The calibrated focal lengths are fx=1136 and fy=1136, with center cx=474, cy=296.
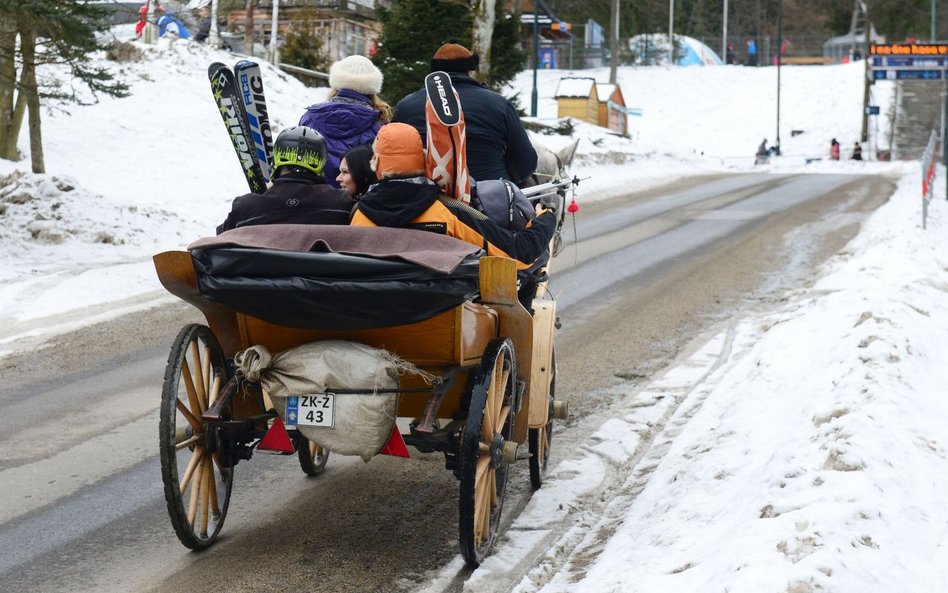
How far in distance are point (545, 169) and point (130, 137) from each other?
20.0 m

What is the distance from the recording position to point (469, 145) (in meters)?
6.11

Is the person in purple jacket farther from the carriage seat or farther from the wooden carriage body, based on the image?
the carriage seat

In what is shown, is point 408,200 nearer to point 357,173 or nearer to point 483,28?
point 357,173

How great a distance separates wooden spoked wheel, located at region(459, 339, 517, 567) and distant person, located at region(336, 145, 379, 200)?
1.08 meters

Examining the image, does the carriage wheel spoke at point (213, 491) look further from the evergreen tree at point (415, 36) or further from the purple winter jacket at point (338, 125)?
the evergreen tree at point (415, 36)

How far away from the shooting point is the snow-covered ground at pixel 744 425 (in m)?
4.12

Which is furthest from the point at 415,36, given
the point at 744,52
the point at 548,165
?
the point at 744,52

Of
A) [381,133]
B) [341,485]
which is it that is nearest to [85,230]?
[341,485]

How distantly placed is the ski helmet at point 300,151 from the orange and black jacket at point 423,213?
0.98 ft

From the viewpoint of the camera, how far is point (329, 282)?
4461mm

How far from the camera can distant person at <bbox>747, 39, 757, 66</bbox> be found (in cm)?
8569

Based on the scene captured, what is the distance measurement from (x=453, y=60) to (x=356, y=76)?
22.3 inches

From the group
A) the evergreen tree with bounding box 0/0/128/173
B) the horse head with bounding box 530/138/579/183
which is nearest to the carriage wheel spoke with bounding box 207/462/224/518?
the horse head with bounding box 530/138/579/183

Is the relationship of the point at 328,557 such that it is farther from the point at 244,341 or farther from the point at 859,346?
the point at 859,346
